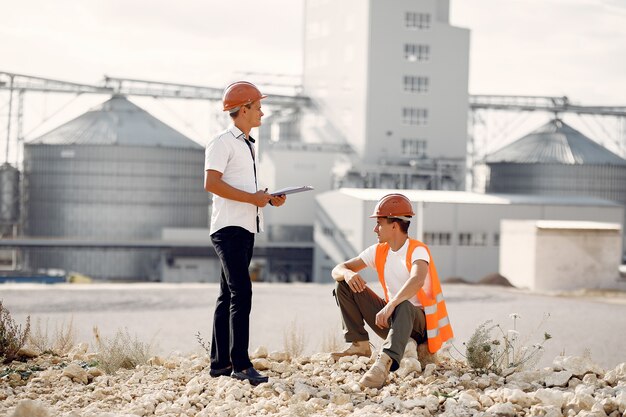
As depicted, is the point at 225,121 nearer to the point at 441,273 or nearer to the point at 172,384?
the point at 441,273

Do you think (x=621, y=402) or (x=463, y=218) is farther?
(x=463, y=218)

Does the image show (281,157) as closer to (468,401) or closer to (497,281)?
(497,281)

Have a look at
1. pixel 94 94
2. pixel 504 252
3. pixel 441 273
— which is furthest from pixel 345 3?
pixel 504 252

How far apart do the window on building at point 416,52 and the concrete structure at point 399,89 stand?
2.2 inches

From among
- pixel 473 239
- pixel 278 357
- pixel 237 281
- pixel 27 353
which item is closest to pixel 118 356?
pixel 27 353

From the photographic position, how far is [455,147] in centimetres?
5419

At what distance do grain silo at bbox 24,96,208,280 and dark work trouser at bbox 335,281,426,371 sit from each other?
→ 4461 cm

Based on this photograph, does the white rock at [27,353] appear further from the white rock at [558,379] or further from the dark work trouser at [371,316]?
the white rock at [558,379]

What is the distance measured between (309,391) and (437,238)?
29798mm

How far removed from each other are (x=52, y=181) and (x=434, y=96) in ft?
70.8

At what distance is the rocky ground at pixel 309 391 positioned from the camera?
225 inches

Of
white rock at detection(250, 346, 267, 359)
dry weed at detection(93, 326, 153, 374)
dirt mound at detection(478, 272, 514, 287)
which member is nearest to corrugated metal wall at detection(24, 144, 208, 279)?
dirt mound at detection(478, 272, 514, 287)

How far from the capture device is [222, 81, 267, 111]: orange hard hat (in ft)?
21.8

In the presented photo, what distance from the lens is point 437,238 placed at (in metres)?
35.6
